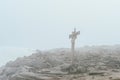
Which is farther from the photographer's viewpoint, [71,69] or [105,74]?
[71,69]

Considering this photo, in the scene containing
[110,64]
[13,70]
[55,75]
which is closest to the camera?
[55,75]

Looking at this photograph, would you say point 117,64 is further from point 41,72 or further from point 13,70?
→ point 13,70

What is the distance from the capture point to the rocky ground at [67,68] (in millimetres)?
18094

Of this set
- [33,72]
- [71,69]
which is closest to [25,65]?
[33,72]

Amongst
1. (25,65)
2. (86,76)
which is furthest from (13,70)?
(86,76)

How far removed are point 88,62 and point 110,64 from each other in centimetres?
135

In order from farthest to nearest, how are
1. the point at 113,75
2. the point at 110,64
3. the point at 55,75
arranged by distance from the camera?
the point at 110,64 → the point at 55,75 → the point at 113,75

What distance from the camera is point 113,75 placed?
17.2 metres

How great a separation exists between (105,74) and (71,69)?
7.07 ft

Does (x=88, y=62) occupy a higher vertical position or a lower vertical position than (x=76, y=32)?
lower

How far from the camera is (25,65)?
2158cm

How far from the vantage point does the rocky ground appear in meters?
18.1

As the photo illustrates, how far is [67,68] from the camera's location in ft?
63.4

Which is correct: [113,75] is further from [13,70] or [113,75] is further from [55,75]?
[13,70]
